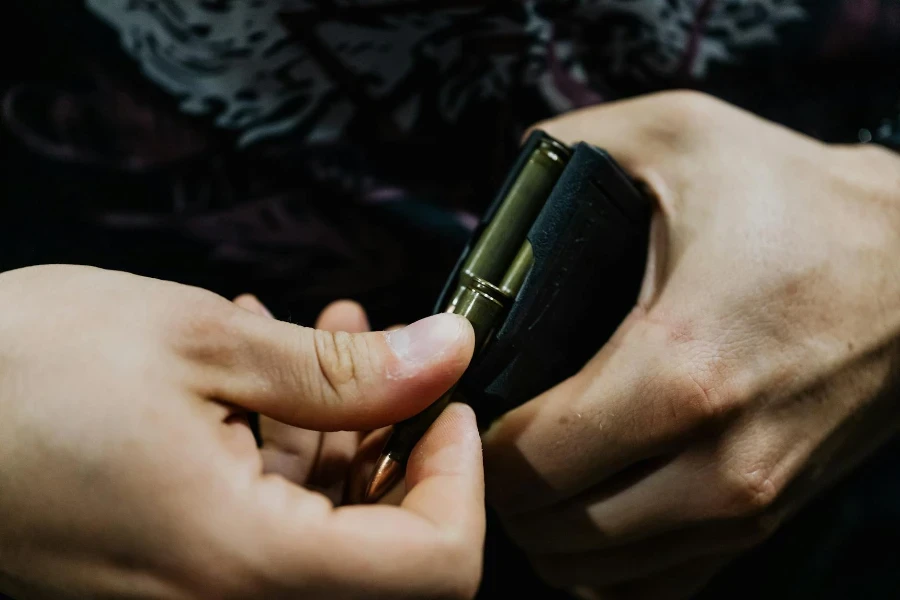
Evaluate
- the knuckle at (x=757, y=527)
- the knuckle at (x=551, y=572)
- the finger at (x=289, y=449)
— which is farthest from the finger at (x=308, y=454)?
the knuckle at (x=757, y=527)

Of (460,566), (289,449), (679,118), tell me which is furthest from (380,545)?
(679,118)

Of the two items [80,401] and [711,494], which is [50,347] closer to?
[80,401]

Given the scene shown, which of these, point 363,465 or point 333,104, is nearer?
point 363,465

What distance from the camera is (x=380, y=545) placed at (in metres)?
0.36

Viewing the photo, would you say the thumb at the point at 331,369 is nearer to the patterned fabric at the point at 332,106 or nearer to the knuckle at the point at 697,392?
the knuckle at the point at 697,392

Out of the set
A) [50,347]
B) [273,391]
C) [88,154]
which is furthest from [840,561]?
[88,154]

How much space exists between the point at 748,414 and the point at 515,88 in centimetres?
42

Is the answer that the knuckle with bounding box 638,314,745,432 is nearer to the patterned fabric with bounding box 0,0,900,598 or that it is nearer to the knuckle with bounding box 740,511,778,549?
the knuckle with bounding box 740,511,778,549

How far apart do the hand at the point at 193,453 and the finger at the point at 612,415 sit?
103 millimetres

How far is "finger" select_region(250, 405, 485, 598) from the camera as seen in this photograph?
1.17 feet

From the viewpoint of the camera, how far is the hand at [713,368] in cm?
50

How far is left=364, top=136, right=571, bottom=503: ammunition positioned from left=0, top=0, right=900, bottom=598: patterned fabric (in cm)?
26

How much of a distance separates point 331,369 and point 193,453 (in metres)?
0.09

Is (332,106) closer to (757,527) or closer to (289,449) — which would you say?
(289,449)
